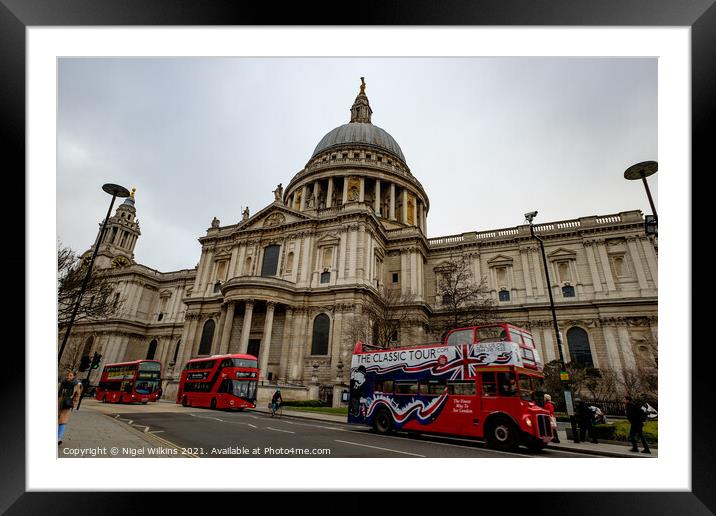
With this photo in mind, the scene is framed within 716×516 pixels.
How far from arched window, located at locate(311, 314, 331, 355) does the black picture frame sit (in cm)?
2573

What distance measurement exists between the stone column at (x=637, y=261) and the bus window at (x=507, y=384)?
27.5 metres

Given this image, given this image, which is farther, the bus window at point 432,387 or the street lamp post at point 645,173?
the bus window at point 432,387

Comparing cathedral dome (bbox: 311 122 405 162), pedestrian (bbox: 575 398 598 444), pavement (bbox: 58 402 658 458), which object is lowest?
pavement (bbox: 58 402 658 458)

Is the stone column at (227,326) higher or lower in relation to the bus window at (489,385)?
higher

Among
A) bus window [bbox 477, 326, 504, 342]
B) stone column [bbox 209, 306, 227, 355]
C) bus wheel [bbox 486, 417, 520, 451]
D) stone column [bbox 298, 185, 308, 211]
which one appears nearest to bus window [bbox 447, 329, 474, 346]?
bus window [bbox 477, 326, 504, 342]

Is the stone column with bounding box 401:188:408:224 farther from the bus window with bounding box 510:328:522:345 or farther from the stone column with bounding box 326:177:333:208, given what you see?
the bus window with bounding box 510:328:522:345

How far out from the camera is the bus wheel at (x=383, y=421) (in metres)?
13.5

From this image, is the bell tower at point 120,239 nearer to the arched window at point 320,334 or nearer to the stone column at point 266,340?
the stone column at point 266,340

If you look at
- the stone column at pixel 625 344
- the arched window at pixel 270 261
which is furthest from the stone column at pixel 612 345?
the arched window at pixel 270 261

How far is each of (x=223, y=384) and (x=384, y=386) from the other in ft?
42.4

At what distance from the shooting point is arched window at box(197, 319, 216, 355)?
116 feet

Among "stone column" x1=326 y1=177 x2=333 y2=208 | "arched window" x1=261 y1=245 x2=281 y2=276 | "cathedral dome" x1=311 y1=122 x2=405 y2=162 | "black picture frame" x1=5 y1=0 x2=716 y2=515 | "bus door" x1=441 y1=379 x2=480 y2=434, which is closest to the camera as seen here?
"black picture frame" x1=5 y1=0 x2=716 y2=515
